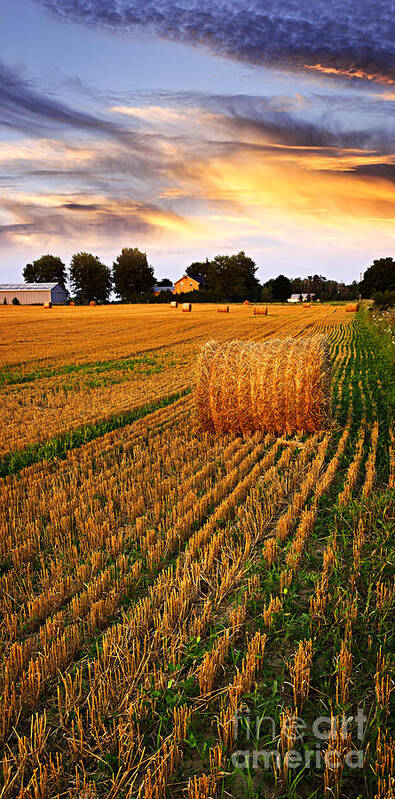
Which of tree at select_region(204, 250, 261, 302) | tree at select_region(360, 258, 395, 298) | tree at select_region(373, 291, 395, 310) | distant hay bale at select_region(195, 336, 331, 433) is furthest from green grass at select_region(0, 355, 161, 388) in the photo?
tree at select_region(204, 250, 261, 302)

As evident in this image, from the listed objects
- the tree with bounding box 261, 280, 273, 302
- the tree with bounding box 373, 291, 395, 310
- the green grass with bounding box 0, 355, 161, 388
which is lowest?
the green grass with bounding box 0, 355, 161, 388

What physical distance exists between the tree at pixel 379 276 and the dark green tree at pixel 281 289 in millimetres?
35414

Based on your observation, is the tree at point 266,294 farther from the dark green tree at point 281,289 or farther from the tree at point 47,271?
the tree at point 47,271

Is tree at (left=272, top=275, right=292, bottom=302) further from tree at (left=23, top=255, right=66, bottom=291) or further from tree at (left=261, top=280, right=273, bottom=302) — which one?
tree at (left=23, top=255, right=66, bottom=291)

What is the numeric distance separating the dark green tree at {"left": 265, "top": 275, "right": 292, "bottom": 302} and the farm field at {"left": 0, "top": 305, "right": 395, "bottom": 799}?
118111 millimetres

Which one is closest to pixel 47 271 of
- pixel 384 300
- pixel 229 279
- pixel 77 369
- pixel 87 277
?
pixel 87 277

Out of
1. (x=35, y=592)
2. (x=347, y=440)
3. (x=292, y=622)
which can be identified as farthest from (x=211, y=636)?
(x=347, y=440)

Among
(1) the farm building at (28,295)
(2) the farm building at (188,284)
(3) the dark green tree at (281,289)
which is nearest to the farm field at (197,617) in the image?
(1) the farm building at (28,295)

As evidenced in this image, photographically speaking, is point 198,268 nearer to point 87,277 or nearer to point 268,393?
point 87,277

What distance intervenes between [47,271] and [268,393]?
133 metres

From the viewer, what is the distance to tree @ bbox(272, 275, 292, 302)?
124m

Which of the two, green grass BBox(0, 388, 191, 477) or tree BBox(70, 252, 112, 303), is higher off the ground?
tree BBox(70, 252, 112, 303)

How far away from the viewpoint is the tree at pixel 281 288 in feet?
408

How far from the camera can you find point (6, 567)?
5.68 m
